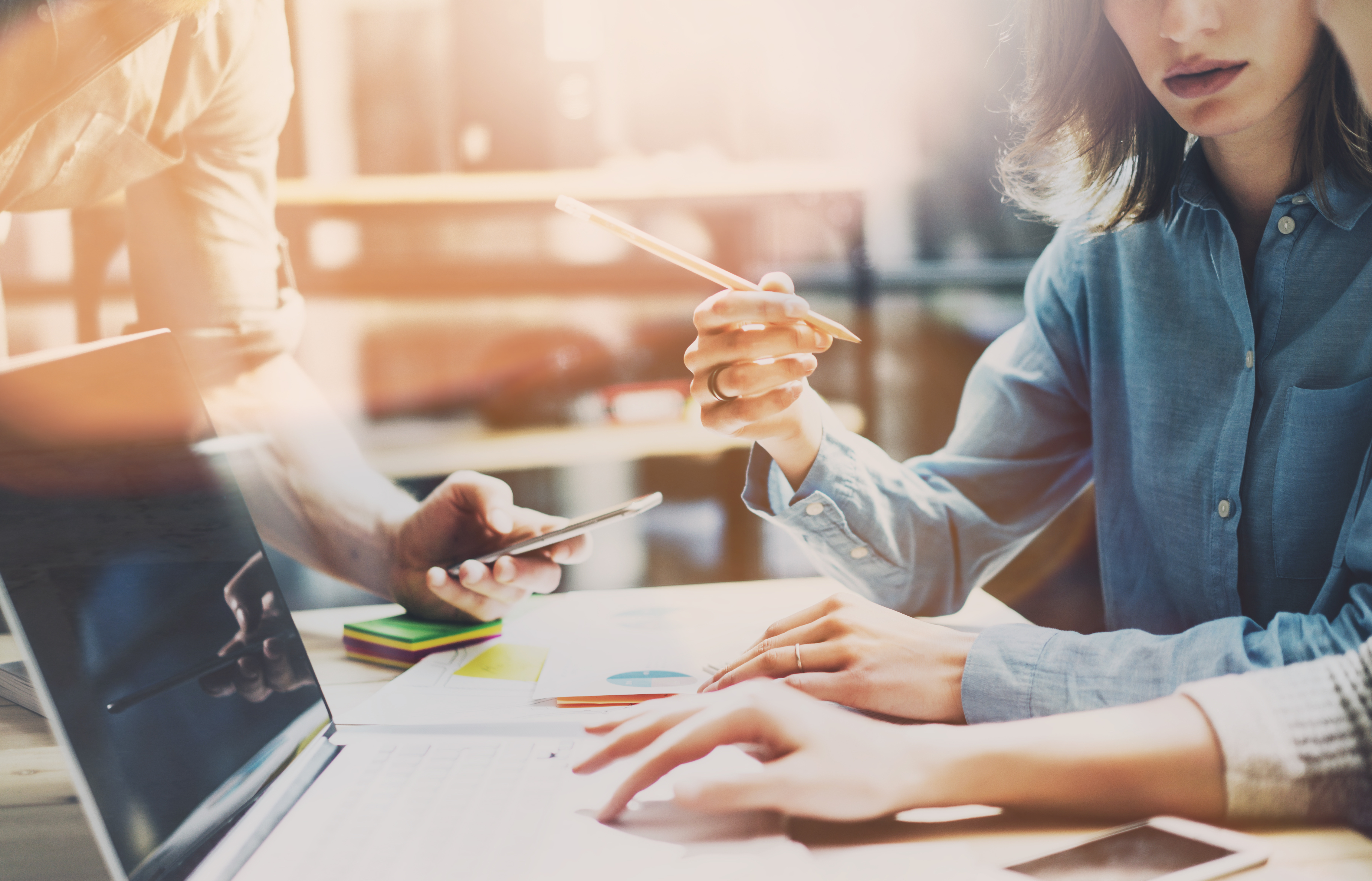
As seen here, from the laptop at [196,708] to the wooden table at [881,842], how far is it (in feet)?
0.15

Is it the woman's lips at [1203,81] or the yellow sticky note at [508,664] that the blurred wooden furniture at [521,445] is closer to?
the yellow sticky note at [508,664]

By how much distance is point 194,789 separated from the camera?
0.42 meters

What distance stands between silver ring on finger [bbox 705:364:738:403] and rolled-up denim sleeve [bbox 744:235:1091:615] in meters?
0.10

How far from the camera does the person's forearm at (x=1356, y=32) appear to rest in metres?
0.51

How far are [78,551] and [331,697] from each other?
28 centimetres

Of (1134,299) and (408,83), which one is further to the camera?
(408,83)

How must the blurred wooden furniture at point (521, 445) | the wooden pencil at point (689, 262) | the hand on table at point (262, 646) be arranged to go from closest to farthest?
the hand on table at point (262, 646) → the wooden pencil at point (689, 262) → the blurred wooden furniture at point (521, 445)

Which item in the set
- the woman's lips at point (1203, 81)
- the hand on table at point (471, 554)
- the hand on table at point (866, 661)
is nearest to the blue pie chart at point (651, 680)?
the hand on table at point (866, 661)

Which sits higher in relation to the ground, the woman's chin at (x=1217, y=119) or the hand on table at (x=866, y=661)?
the woman's chin at (x=1217, y=119)

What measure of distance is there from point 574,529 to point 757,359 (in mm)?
213

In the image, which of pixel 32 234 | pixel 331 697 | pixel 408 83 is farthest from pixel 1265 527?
pixel 32 234

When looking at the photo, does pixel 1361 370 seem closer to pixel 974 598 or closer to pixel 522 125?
pixel 974 598

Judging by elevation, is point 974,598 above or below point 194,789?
below

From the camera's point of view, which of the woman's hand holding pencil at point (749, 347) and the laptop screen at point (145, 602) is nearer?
the laptop screen at point (145, 602)
